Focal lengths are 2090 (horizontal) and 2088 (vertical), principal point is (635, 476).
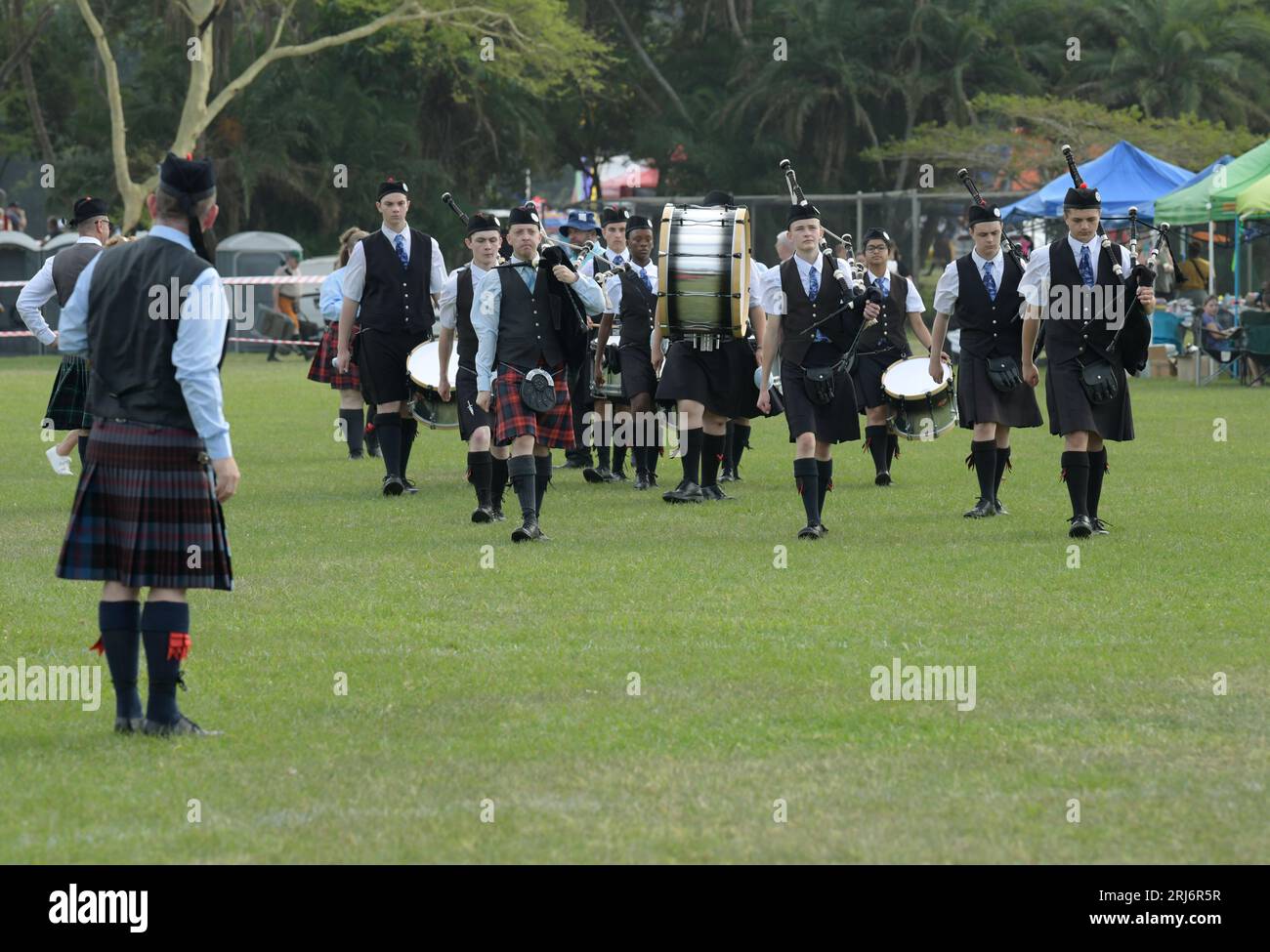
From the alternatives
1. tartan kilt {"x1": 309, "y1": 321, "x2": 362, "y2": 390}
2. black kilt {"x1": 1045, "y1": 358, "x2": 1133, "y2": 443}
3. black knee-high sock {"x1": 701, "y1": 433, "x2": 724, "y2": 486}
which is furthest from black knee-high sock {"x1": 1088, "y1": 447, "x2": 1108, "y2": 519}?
tartan kilt {"x1": 309, "y1": 321, "x2": 362, "y2": 390}

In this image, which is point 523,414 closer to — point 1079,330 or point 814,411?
point 814,411

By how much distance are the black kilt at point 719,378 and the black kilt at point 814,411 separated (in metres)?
1.38

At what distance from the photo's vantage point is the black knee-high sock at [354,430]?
1698 centimetres

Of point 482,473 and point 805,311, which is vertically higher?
point 805,311

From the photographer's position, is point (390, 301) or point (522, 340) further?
point (390, 301)

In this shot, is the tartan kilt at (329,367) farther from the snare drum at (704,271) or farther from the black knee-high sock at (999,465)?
the black knee-high sock at (999,465)

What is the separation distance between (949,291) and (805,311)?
4.13 ft

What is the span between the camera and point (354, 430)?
1709cm

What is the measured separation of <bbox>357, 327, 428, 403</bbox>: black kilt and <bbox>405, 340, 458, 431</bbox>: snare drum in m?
0.06

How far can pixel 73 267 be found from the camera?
12031mm

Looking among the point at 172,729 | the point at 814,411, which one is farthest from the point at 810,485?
the point at 172,729

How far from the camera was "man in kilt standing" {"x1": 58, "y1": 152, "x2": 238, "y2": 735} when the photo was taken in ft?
20.9

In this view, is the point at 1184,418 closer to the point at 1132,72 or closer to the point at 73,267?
the point at 73,267

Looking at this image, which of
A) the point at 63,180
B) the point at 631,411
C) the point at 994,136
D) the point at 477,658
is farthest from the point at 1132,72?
the point at 477,658
